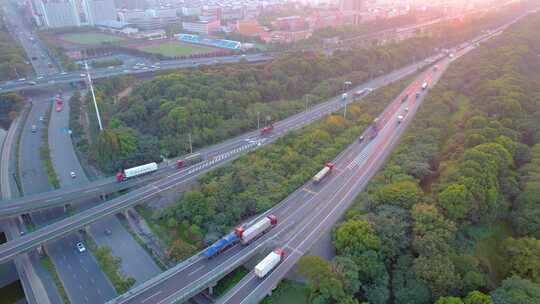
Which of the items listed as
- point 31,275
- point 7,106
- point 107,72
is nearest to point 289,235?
point 31,275

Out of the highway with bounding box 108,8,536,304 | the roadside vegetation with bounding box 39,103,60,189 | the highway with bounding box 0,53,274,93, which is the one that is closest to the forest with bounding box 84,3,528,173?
the roadside vegetation with bounding box 39,103,60,189

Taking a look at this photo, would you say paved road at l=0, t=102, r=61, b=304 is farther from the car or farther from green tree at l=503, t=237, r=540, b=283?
green tree at l=503, t=237, r=540, b=283

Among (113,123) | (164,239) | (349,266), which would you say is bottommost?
(164,239)

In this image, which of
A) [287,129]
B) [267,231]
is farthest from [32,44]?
[267,231]

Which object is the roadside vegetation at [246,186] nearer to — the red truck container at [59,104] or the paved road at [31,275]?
the paved road at [31,275]

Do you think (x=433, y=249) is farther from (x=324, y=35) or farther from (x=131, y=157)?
(x=324, y=35)

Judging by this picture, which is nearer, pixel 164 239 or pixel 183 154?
pixel 164 239
